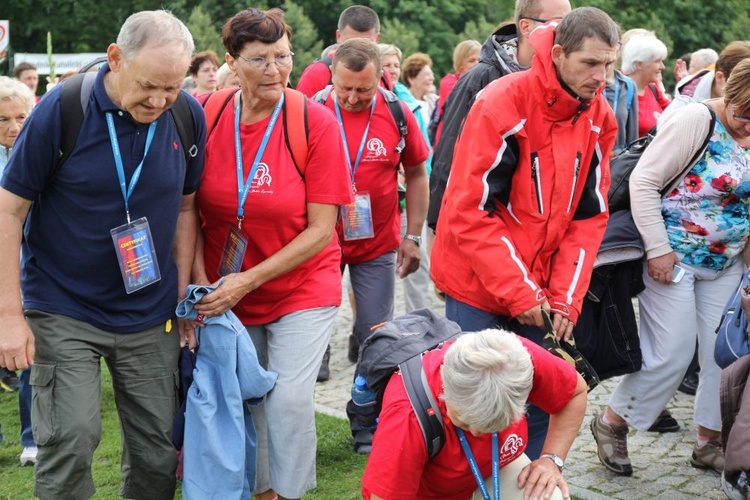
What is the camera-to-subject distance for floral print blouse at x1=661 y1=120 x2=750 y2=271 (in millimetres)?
4941

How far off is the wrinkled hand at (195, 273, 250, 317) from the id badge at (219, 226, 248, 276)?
11 centimetres

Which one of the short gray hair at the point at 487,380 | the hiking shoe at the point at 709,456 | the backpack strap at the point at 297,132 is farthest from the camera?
the hiking shoe at the point at 709,456

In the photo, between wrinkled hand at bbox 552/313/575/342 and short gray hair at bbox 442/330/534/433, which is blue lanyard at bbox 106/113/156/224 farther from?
wrinkled hand at bbox 552/313/575/342

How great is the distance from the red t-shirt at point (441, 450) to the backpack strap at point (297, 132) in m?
1.11

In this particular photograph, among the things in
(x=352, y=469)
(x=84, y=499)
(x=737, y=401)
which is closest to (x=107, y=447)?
(x=352, y=469)

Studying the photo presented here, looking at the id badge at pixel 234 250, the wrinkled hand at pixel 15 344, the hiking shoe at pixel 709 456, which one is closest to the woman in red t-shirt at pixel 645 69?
the hiking shoe at pixel 709 456

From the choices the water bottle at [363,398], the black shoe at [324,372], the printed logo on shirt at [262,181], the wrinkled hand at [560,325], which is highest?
the printed logo on shirt at [262,181]

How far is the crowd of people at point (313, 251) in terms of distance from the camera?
371 centimetres

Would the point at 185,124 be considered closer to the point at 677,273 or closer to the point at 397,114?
the point at 397,114

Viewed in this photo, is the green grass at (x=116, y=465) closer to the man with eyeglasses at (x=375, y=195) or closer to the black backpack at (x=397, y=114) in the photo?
the man with eyeglasses at (x=375, y=195)

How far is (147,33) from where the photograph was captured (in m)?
3.71

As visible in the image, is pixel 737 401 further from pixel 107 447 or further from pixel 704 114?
pixel 107 447

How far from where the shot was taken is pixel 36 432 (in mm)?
3895

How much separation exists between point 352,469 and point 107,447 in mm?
1545
